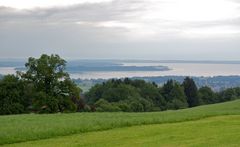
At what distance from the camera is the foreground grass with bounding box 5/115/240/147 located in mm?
16163

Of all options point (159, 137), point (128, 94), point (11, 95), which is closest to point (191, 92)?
point (128, 94)

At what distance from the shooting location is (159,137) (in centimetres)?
1791

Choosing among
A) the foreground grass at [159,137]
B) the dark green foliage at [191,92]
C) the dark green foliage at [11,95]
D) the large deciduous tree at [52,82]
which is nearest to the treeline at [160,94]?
the dark green foliage at [191,92]

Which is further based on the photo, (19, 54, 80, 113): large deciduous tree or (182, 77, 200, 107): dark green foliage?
(182, 77, 200, 107): dark green foliage

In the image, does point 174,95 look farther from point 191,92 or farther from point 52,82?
point 52,82

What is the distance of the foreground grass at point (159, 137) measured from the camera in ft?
53.0

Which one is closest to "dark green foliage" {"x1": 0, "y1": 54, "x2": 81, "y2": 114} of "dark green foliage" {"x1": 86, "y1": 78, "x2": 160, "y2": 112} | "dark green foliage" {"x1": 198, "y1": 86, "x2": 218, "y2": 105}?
"dark green foliage" {"x1": 86, "y1": 78, "x2": 160, "y2": 112}

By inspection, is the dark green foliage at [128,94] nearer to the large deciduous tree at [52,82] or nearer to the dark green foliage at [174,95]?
the dark green foliage at [174,95]

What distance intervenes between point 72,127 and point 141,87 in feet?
341

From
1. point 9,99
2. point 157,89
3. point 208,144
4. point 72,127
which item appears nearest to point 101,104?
point 157,89

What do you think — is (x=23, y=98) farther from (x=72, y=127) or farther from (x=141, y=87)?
(x=141, y=87)

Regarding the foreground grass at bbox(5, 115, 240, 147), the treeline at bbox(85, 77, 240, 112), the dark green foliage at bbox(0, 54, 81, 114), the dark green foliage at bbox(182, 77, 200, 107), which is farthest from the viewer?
the dark green foliage at bbox(182, 77, 200, 107)

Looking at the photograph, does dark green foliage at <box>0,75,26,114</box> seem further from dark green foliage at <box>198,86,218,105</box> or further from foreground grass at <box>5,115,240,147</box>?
dark green foliage at <box>198,86,218,105</box>

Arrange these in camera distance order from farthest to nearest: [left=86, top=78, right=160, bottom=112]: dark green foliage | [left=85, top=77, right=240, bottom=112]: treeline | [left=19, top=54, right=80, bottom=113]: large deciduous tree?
[left=85, top=77, right=240, bottom=112]: treeline → [left=86, top=78, right=160, bottom=112]: dark green foliage → [left=19, top=54, right=80, bottom=113]: large deciduous tree
